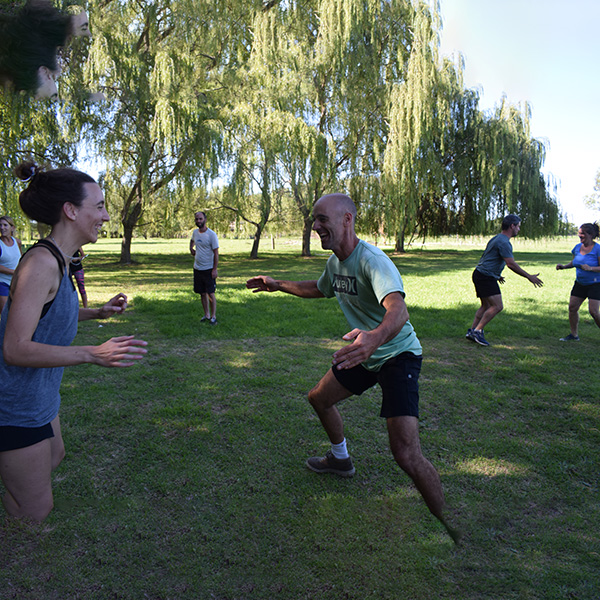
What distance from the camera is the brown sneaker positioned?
11.8ft

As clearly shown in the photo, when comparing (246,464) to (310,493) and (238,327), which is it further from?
(238,327)

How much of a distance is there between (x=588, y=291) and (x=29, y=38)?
8.44 metres

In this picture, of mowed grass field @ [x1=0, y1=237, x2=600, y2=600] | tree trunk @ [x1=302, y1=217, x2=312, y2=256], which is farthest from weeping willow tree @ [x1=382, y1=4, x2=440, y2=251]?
mowed grass field @ [x1=0, y1=237, x2=600, y2=600]

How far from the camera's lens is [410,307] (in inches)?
420

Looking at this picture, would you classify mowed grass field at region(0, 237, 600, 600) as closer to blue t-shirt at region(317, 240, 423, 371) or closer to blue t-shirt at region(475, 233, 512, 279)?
blue t-shirt at region(317, 240, 423, 371)

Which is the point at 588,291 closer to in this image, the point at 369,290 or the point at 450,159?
the point at 369,290

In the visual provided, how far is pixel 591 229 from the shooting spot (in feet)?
25.1

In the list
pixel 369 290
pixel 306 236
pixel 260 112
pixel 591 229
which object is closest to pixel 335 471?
pixel 369 290

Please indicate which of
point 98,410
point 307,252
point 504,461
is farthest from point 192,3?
point 504,461

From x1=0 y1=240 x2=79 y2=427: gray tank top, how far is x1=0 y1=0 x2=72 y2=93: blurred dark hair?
786 millimetres

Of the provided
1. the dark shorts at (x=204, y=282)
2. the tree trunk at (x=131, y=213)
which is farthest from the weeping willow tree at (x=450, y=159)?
the dark shorts at (x=204, y=282)

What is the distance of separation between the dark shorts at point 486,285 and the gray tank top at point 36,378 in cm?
660

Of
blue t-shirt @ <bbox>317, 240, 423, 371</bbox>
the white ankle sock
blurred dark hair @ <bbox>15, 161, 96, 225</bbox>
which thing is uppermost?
blurred dark hair @ <bbox>15, 161, 96, 225</bbox>

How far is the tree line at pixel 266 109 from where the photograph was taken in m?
18.6
